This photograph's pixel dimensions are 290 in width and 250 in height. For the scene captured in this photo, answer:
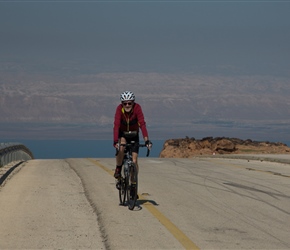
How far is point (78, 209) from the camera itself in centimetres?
1332

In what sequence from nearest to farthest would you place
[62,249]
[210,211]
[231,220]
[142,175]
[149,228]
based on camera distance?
[62,249], [149,228], [231,220], [210,211], [142,175]

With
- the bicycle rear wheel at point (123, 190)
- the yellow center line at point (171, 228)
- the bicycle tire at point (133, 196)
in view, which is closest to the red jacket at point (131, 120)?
the bicycle tire at point (133, 196)

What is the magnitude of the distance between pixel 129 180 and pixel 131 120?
1131mm

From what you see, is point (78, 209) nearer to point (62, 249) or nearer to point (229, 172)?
point (62, 249)

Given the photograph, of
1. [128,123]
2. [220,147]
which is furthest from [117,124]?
[220,147]

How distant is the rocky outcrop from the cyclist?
36.0 m

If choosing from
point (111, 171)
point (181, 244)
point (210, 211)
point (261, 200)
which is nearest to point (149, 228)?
point (181, 244)

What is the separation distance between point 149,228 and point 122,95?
3.01 meters

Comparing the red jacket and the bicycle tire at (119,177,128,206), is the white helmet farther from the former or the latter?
the bicycle tire at (119,177,128,206)

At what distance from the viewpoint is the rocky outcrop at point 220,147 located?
167 feet

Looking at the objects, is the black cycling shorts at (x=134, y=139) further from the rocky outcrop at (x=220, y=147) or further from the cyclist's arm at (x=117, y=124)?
the rocky outcrop at (x=220, y=147)

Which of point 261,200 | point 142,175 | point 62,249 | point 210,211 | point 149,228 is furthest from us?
point 142,175

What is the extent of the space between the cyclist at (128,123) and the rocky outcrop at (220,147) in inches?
1417

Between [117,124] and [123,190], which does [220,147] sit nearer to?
[123,190]
